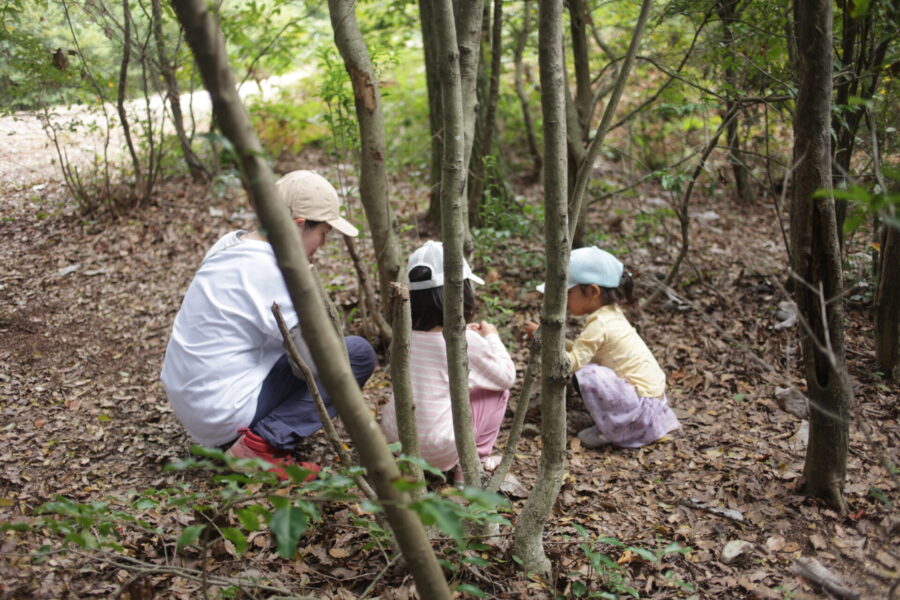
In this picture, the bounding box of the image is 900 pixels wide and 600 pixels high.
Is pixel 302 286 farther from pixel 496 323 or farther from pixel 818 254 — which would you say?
pixel 496 323

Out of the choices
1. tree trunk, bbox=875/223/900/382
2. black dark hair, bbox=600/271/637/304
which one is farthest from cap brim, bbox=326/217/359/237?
tree trunk, bbox=875/223/900/382

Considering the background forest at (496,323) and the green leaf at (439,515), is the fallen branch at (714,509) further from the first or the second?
the green leaf at (439,515)

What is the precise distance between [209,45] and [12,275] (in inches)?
195

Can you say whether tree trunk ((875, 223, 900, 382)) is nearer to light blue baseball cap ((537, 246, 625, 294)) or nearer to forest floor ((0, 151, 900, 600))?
forest floor ((0, 151, 900, 600))

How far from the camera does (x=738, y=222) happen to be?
251 inches

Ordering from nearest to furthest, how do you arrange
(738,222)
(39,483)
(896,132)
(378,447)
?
(378,447)
(39,483)
(896,132)
(738,222)

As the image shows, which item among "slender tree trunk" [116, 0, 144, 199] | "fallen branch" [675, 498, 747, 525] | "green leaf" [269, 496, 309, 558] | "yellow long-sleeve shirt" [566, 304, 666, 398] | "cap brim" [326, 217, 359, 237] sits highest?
"slender tree trunk" [116, 0, 144, 199]

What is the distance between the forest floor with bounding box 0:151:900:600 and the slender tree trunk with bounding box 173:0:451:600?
1.99 feet

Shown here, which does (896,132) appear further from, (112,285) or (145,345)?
(112,285)

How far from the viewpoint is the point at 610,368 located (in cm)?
353

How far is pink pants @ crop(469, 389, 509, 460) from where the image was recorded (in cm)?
309

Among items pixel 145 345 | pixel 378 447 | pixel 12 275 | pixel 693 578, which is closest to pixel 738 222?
pixel 693 578

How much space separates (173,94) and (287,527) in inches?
237

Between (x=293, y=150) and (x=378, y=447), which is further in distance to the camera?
(x=293, y=150)
